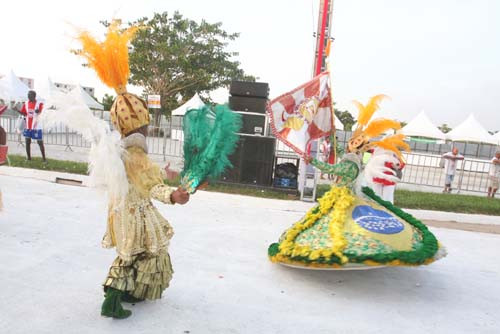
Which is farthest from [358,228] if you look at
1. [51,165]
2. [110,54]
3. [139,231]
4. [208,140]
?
[51,165]

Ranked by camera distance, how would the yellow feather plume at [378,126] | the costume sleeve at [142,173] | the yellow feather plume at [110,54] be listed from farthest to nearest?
the yellow feather plume at [378,126]
the costume sleeve at [142,173]
the yellow feather plume at [110,54]

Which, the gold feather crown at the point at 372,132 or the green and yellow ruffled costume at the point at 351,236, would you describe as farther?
the gold feather crown at the point at 372,132

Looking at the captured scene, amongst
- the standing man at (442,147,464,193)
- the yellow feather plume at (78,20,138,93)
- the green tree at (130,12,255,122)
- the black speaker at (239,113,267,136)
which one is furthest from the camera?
the green tree at (130,12,255,122)

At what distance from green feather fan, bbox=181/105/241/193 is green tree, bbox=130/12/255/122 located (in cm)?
2187

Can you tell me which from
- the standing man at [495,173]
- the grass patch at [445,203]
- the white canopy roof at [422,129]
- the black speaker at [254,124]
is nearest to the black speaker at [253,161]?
the black speaker at [254,124]

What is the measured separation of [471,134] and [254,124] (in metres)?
15.2

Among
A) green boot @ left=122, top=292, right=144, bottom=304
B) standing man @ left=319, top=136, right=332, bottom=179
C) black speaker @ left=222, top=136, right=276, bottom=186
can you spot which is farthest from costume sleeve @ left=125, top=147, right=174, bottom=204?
black speaker @ left=222, top=136, right=276, bottom=186

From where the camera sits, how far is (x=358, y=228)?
11.8ft

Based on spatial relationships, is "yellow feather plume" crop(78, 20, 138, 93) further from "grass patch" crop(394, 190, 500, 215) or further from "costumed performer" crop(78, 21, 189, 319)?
"grass patch" crop(394, 190, 500, 215)

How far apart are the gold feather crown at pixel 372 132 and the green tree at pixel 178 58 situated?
67.9 ft

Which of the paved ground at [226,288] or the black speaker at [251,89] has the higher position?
the black speaker at [251,89]

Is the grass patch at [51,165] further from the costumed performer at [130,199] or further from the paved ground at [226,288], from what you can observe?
the costumed performer at [130,199]

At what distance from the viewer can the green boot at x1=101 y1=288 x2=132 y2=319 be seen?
2684mm

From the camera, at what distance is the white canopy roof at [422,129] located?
19984mm
